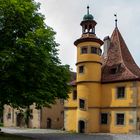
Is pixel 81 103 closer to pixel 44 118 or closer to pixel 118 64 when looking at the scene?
pixel 118 64

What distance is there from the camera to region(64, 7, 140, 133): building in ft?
133

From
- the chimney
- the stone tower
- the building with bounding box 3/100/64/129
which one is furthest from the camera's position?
the building with bounding box 3/100/64/129

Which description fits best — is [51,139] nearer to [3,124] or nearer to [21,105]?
[21,105]

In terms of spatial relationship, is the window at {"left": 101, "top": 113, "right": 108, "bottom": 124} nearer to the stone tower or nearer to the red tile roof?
the stone tower

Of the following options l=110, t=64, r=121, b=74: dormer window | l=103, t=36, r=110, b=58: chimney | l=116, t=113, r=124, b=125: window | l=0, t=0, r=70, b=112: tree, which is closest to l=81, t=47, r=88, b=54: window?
l=110, t=64, r=121, b=74: dormer window

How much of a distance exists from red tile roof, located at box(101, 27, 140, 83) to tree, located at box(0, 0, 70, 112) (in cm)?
1322

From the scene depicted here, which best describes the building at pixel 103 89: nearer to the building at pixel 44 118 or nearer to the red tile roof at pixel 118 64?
the red tile roof at pixel 118 64

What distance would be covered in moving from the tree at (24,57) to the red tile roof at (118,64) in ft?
43.4

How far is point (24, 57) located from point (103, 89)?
17.7 m

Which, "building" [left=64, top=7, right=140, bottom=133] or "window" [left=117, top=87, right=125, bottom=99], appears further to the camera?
"window" [left=117, top=87, right=125, bottom=99]

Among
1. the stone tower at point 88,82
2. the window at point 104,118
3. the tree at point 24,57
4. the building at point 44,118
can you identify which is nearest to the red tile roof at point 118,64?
the stone tower at point 88,82

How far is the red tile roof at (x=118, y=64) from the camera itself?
137ft

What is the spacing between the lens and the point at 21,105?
2973 centimetres

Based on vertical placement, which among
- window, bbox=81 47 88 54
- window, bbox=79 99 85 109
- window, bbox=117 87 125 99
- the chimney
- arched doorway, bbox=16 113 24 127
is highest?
the chimney
